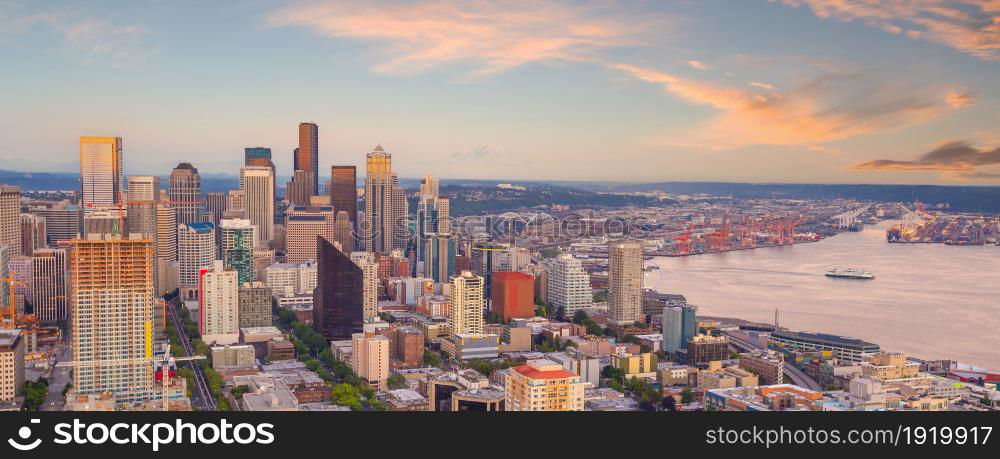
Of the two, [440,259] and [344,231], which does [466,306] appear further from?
[344,231]

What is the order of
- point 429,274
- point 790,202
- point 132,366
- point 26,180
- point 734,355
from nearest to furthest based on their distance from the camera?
point 132,366 < point 734,355 < point 790,202 < point 26,180 < point 429,274

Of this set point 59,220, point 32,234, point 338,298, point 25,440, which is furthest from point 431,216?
point 25,440

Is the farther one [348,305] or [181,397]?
[348,305]

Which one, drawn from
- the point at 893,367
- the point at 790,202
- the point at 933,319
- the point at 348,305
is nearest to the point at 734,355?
the point at 893,367

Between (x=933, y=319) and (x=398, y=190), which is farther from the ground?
(x=398, y=190)

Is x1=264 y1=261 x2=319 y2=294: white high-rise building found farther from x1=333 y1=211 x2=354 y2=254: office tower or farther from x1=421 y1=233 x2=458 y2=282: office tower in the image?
x1=333 y1=211 x2=354 y2=254: office tower

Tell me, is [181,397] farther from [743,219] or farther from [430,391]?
[743,219]

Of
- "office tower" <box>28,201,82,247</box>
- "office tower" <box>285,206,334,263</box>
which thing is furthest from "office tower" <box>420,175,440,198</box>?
"office tower" <box>28,201,82,247</box>
